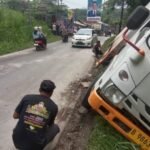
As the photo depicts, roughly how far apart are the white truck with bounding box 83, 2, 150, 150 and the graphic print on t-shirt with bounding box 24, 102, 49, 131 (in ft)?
4.28

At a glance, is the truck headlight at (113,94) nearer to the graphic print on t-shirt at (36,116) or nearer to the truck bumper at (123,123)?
the truck bumper at (123,123)

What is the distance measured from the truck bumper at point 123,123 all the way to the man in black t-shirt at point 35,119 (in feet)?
3.76

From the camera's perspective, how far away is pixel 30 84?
1120 cm

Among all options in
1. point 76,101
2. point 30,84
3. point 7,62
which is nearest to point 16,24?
point 7,62

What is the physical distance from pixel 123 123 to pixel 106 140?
1.88 ft

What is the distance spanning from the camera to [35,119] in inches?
194

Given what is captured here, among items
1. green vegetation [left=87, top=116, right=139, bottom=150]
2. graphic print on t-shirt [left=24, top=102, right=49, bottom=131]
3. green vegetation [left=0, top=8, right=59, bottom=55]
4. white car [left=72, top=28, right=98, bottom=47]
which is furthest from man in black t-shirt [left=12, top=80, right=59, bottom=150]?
white car [left=72, top=28, right=98, bottom=47]

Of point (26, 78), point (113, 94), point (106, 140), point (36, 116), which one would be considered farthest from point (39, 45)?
point (36, 116)

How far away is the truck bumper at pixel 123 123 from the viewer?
5.91m

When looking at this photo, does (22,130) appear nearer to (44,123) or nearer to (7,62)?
(44,123)

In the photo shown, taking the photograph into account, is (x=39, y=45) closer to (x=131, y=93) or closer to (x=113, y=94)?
(x=113, y=94)

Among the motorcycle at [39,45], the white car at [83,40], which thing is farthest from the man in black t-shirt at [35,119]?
the white car at [83,40]

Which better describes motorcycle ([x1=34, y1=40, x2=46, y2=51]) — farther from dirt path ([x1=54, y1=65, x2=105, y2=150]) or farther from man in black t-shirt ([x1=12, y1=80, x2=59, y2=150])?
man in black t-shirt ([x1=12, y1=80, x2=59, y2=150])

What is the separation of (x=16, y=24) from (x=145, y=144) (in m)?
26.6
